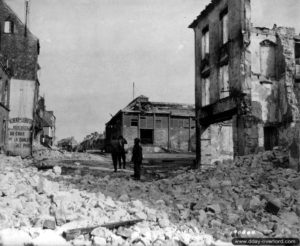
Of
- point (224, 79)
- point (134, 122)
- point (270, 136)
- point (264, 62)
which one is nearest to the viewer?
point (264, 62)

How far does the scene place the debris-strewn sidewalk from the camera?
5559 mm

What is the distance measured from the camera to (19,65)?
25.4 meters

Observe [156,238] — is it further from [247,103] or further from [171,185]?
[247,103]

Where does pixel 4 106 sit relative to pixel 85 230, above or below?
above

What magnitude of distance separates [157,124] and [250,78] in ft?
56.8

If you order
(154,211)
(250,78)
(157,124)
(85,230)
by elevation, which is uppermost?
(250,78)

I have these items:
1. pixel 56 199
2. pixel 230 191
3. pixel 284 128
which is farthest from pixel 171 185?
pixel 284 128

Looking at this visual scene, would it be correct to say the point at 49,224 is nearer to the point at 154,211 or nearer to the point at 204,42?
the point at 154,211

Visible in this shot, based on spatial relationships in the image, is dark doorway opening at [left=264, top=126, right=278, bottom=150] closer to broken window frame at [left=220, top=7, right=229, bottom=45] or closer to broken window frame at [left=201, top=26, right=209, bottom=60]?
broken window frame at [left=220, top=7, right=229, bottom=45]

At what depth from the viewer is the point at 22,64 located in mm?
25484

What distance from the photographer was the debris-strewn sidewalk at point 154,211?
219 inches

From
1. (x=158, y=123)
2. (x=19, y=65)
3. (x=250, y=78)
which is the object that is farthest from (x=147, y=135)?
(x=250, y=78)
